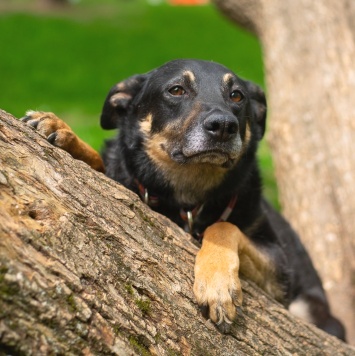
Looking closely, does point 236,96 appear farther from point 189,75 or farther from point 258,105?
point 258,105

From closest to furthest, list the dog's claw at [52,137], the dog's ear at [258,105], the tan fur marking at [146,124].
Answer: the dog's claw at [52,137] < the tan fur marking at [146,124] < the dog's ear at [258,105]

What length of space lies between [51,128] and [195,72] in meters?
1.02

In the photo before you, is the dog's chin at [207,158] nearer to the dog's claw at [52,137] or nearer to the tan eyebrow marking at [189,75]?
the tan eyebrow marking at [189,75]

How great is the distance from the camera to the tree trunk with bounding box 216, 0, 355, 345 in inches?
213

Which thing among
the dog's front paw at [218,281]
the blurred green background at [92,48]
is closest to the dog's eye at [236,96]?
the dog's front paw at [218,281]

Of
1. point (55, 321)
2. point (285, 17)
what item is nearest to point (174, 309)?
point (55, 321)

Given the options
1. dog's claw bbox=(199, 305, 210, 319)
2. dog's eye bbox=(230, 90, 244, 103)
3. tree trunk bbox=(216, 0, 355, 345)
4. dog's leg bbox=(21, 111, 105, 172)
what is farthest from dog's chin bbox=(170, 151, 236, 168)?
tree trunk bbox=(216, 0, 355, 345)

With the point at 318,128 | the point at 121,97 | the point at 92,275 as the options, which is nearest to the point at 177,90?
the point at 121,97

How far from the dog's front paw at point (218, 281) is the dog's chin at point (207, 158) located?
17.5 inches

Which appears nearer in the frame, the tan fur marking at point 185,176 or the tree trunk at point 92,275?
the tree trunk at point 92,275

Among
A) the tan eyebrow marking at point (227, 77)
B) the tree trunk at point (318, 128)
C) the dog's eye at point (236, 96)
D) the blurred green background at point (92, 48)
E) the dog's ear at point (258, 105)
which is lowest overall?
the blurred green background at point (92, 48)

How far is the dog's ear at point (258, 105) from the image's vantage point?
426 centimetres

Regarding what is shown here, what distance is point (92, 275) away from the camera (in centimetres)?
249

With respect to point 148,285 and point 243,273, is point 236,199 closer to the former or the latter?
point 243,273
